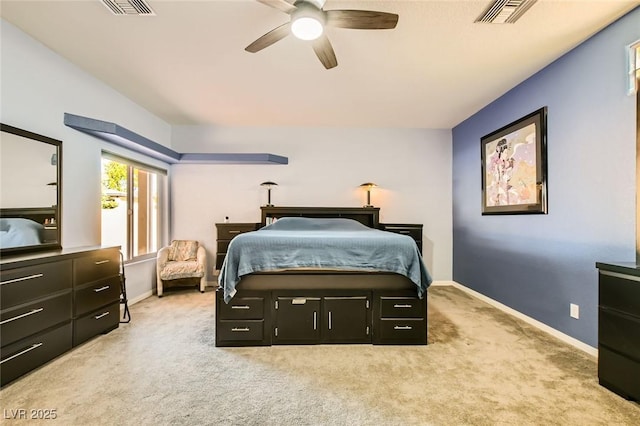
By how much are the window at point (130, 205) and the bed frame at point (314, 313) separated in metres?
2.20

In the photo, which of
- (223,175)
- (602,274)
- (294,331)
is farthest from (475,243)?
(223,175)

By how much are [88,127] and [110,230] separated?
1.40 meters

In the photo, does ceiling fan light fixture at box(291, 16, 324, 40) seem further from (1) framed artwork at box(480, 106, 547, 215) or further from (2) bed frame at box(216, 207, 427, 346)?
(1) framed artwork at box(480, 106, 547, 215)

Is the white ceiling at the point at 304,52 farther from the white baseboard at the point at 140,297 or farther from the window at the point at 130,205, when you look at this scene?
the white baseboard at the point at 140,297

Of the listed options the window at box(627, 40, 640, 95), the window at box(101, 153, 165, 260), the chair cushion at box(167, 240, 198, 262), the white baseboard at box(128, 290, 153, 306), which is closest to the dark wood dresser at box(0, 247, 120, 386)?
the white baseboard at box(128, 290, 153, 306)

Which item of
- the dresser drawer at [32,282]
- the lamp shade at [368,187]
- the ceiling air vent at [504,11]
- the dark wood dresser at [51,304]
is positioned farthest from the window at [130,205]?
the ceiling air vent at [504,11]

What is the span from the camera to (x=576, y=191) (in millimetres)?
2521

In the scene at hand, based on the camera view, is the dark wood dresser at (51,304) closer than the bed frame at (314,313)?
Yes

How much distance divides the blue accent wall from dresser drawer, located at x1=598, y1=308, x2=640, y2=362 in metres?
0.63

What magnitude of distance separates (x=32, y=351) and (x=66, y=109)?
2.20 meters

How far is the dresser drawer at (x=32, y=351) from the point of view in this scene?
1.84 m

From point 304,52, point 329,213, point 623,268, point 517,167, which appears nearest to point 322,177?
point 329,213

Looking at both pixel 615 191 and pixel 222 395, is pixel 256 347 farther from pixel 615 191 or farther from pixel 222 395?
pixel 615 191

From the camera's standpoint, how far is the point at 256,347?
8.13 feet
